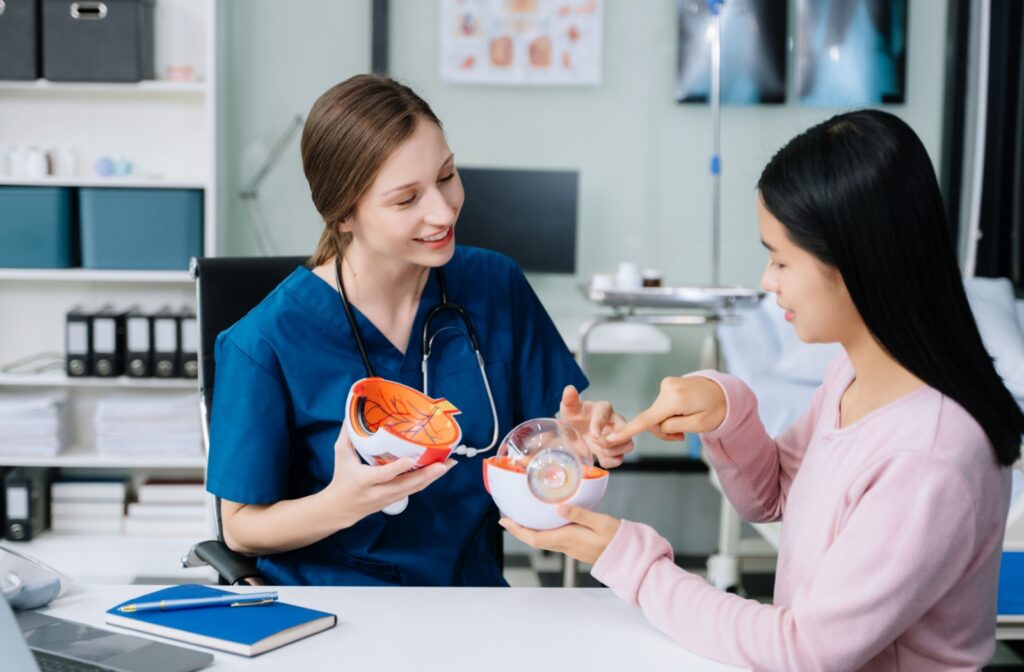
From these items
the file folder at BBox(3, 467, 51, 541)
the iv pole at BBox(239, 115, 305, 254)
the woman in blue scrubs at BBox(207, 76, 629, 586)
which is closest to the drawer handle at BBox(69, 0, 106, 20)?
the iv pole at BBox(239, 115, 305, 254)

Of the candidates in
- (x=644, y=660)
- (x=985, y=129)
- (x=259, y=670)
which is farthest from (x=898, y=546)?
(x=985, y=129)

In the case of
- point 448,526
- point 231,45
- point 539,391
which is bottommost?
point 448,526

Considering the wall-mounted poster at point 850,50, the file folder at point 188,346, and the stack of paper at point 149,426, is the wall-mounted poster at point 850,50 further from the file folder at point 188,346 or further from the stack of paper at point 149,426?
the stack of paper at point 149,426

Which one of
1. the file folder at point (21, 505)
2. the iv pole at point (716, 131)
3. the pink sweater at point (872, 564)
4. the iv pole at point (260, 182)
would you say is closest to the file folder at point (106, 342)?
the file folder at point (21, 505)

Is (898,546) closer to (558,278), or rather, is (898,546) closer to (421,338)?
(421,338)

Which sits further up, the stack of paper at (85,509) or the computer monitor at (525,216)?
the computer monitor at (525,216)

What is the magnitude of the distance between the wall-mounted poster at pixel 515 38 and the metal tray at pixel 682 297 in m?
0.87

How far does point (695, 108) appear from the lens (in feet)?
11.5

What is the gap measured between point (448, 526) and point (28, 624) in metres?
0.56

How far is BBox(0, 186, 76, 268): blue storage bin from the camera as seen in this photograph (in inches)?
124

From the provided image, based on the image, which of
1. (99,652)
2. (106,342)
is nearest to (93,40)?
(106,342)

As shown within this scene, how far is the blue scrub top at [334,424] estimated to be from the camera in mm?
1359

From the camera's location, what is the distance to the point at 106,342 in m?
3.18

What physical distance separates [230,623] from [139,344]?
7.67 feet
